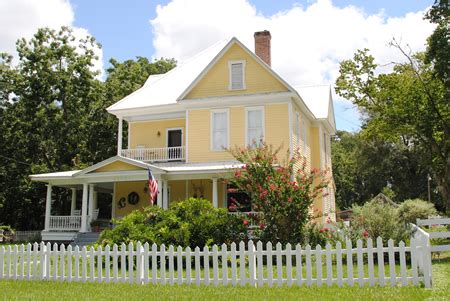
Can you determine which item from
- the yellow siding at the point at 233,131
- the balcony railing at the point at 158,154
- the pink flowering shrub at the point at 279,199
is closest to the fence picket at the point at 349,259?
the pink flowering shrub at the point at 279,199

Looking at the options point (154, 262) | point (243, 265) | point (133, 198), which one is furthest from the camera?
point (133, 198)

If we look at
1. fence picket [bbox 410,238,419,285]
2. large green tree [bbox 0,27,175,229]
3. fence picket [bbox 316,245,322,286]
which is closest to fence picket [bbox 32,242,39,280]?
fence picket [bbox 316,245,322,286]

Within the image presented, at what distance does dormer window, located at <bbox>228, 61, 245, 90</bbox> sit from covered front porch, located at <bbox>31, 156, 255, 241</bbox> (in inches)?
143

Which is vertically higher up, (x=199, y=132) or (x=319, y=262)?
(x=199, y=132)

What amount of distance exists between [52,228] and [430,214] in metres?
18.4

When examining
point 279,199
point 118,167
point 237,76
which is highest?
point 237,76

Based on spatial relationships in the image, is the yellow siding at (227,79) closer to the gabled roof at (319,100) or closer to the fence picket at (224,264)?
the gabled roof at (319,100)

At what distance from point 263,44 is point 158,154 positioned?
7.78 m

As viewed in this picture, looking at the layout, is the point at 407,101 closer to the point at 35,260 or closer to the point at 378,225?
the point at 378,225

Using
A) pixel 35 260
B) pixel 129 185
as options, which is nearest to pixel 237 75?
pixel 129 185

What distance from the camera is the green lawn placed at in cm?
766

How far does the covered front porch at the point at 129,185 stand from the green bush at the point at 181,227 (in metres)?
4.41

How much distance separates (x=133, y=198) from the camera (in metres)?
24.0

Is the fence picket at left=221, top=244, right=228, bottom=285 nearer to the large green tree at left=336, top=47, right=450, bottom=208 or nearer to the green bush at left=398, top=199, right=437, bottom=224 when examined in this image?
the large green tree at left=336, top=47, right=450, bottom=208
